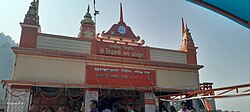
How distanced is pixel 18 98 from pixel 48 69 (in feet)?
5.31

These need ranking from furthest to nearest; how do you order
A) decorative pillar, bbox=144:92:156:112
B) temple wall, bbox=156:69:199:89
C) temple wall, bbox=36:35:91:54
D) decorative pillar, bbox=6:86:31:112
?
temple wall, bbox=156:69:199:89 < decorative pillar, bbox=144:92:156:112 < temple wall, bbox=36:35:91:54 < decorative pillar, bbox=6:86:31:112

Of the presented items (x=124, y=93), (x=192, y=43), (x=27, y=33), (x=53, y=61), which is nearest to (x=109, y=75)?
(x=124, y=93)

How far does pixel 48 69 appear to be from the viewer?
31.5 feet

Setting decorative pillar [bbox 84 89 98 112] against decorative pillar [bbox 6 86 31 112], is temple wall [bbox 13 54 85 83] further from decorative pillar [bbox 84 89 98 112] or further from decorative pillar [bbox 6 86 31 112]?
decorative pillar [bbox 84 89 98 112]

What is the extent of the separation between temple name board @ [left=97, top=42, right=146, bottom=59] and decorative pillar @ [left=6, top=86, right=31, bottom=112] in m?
3.64

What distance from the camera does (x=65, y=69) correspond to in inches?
390

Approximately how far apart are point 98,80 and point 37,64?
2706mm

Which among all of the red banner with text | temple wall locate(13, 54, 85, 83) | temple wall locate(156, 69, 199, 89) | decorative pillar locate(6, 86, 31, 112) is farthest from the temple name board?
decorative pillar locate(6, 86, 31, 112)

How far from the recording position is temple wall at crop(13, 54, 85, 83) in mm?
9156

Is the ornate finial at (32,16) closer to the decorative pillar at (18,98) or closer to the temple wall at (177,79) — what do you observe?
the decorative pillar at (18,98)

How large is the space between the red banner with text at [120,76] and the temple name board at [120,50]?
2.41 feet

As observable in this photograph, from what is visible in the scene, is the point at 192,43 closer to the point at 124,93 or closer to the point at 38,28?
the point at 124,93

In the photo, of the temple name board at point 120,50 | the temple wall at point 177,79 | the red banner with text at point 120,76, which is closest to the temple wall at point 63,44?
the temple name board at point 120,50

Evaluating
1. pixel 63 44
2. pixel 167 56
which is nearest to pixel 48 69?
pixel 63 44
